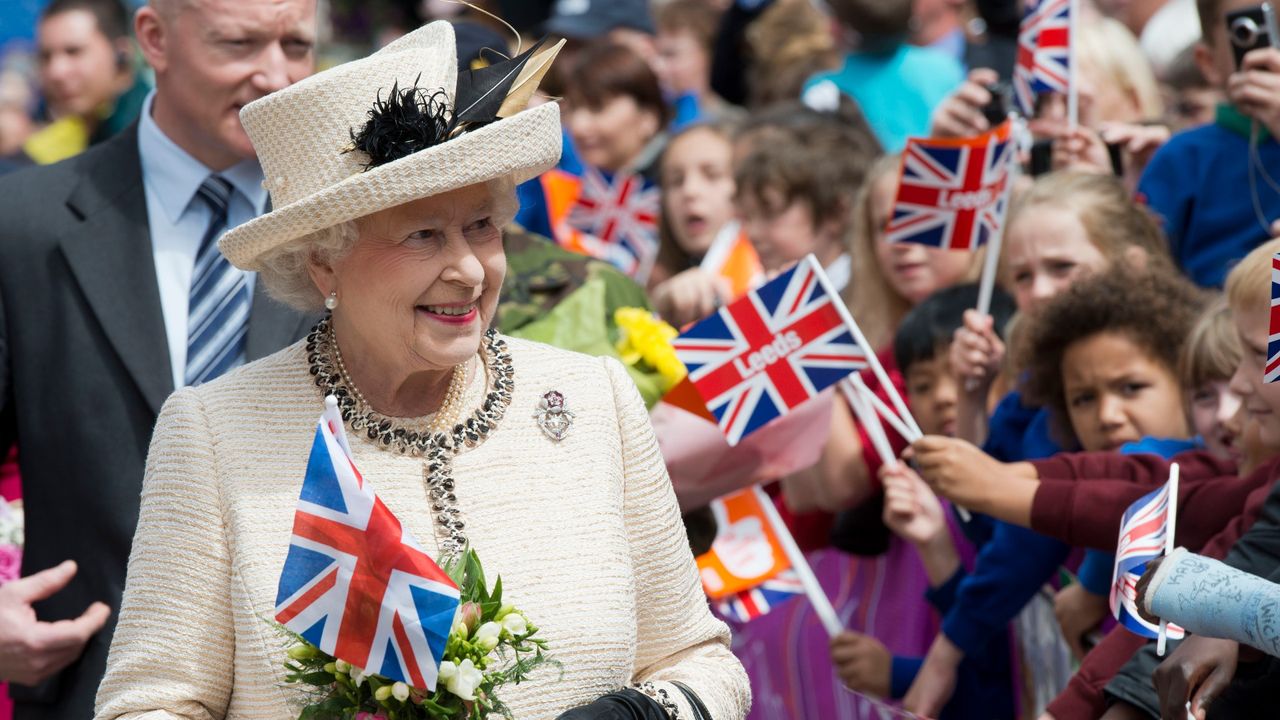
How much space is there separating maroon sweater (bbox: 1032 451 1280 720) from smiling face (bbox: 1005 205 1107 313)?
1.10m

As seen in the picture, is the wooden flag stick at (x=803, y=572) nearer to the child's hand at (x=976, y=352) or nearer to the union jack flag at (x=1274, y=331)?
the child's hand at (x=976, y=352)

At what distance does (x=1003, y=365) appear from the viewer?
214 inches

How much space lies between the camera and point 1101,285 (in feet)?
16.3

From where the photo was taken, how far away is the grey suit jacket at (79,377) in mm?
3996

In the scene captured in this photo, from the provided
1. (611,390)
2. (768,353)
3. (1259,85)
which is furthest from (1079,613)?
(611,390)

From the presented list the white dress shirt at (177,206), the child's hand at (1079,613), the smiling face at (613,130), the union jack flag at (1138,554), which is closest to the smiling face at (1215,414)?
the child's hand at (1079,613)

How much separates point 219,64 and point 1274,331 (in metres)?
2.52

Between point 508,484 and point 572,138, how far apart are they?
6.78m

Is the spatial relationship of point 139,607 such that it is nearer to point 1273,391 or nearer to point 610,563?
point 610,563

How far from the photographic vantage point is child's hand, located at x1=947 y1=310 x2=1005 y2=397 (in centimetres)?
532

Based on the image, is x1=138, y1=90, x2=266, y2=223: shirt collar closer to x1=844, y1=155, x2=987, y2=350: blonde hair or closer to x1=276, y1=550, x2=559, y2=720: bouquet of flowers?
x1=276, y1=550, x2=559, y2=720: bouquet of flowers

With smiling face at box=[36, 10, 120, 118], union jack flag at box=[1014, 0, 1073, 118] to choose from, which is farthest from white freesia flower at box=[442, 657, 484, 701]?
smiling face at box=[36, 10, 120, 118]

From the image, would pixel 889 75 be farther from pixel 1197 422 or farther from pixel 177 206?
pixel 177 206

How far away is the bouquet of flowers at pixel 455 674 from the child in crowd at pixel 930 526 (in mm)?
2528
